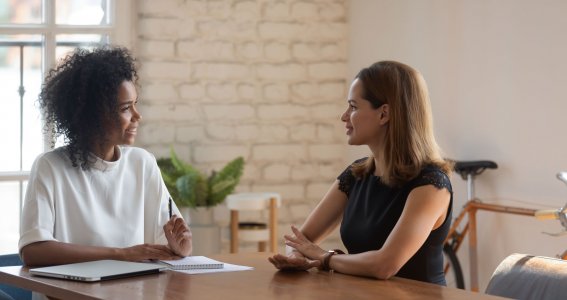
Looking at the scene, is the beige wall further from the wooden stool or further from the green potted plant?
the green potted plant

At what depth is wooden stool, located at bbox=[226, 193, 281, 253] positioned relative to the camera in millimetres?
5046

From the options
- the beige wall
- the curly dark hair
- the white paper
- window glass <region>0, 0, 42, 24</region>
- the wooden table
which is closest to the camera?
the wooden table

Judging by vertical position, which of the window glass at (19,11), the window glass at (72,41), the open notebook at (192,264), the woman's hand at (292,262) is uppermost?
the window glass at (19,11)

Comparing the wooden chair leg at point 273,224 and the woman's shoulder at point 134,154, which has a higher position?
the woman's shoulder at point 134,154

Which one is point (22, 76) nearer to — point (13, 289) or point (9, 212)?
point (9, 212)

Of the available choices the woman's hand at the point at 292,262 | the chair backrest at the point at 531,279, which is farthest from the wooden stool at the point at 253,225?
the chair backrest at the point at 531,279

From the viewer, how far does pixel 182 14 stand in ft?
17.6

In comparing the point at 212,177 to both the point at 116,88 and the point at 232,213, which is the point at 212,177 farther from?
the point at 116,88

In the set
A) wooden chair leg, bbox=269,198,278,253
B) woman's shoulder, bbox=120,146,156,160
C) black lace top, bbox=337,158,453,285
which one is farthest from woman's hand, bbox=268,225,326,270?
wooden chair leg, bbox=269,198,278,253

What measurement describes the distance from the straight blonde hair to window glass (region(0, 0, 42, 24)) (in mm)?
2637

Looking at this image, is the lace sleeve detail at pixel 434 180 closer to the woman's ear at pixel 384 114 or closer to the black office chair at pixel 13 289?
the woman's ear at pixel 384 114

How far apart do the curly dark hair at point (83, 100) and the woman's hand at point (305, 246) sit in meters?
0.70

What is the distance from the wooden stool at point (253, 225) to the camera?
5046mm

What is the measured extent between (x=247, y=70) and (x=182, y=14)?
492 millimetres
